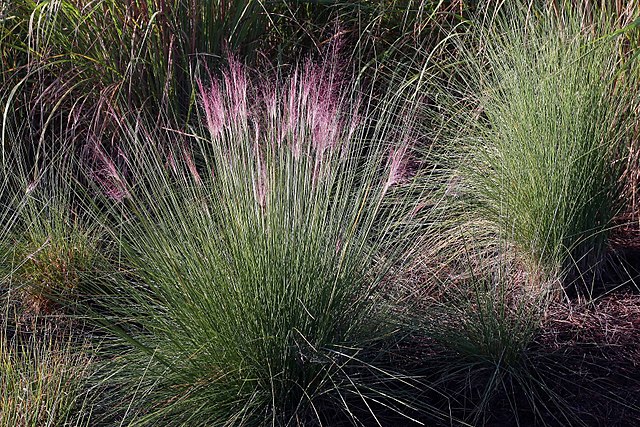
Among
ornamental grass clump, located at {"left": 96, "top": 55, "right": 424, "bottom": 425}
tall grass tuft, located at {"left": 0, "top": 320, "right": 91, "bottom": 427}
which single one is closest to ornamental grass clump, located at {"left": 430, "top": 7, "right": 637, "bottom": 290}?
ornamental grass clump, located at {"left": 96, "top": 55, "right": 424, "bottom": 425}

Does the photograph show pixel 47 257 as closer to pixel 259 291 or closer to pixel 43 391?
pixel 43 391

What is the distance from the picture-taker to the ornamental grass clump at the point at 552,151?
3668 millimetres

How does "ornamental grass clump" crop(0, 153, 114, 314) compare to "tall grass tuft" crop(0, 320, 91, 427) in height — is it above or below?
below

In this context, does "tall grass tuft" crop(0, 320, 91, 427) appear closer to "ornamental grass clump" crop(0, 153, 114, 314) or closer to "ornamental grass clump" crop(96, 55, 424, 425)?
"ornamental grass clump" crop(96, 55, 424, 425)

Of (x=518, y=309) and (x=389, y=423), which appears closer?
(x=389, y=423)

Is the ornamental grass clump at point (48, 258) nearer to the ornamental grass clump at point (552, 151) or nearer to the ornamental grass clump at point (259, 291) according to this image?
the ornamental grass clump at point (259, 291)

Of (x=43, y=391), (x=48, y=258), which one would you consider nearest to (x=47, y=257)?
(x=48, y=258)

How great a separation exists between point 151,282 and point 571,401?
1459 mm

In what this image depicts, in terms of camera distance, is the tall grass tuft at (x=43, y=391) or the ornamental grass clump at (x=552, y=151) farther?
the ornamental grass clump at (x=552, y=151)

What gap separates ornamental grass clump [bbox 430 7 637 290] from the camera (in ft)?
12.0

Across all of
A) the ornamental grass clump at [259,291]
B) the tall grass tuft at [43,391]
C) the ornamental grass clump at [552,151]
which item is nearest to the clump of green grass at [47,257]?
the tall grass tuft at [43,391]

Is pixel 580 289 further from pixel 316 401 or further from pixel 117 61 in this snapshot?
pixel 117 61

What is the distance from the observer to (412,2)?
4945 millimetres

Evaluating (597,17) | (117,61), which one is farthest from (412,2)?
(117,61)
